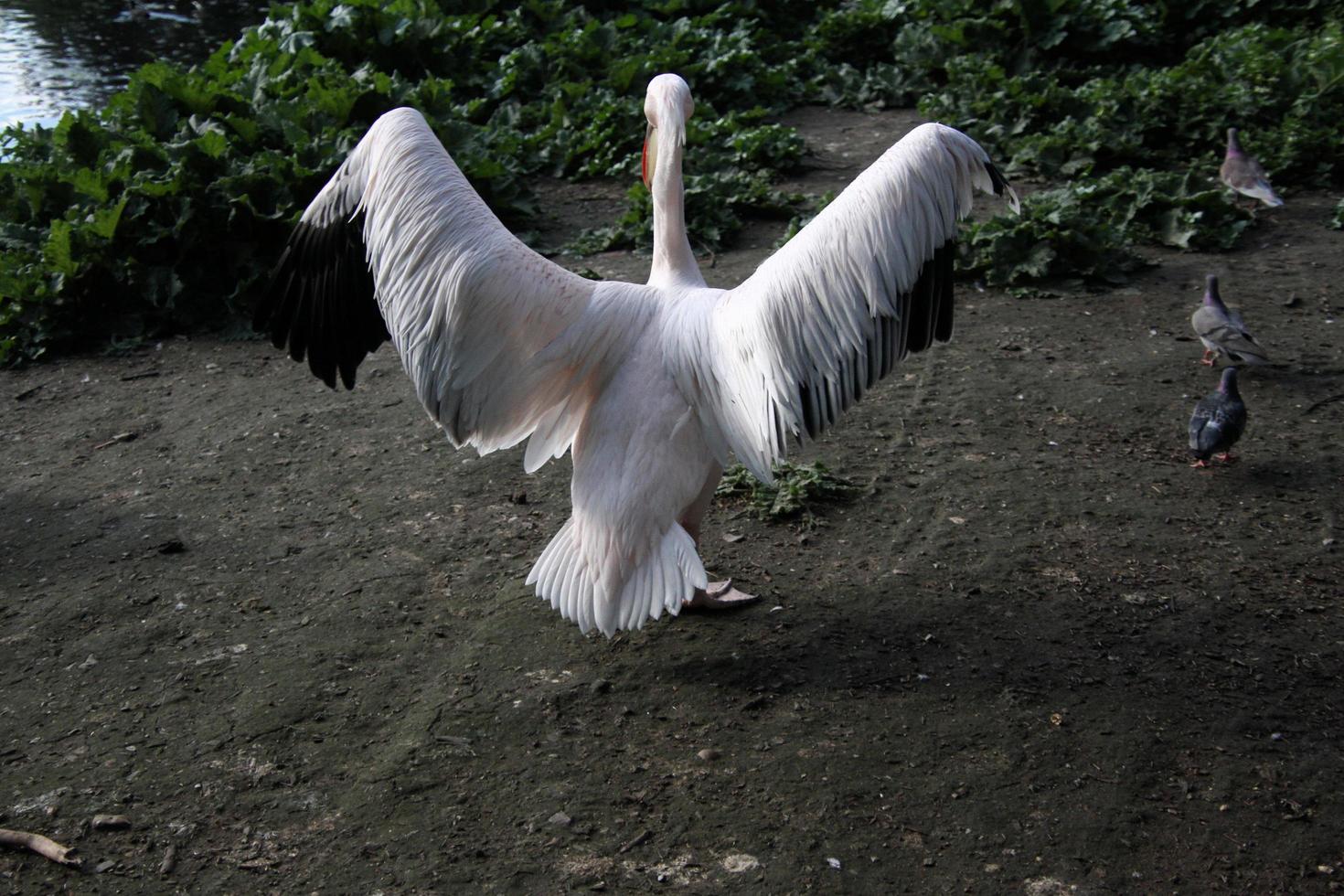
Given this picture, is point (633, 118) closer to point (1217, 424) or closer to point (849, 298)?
point (1217, 424)

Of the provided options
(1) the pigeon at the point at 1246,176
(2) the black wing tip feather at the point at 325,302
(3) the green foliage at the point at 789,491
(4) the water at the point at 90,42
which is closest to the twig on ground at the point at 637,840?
(3) the green foliage at the point at 789,491

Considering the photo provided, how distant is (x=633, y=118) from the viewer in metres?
7.73

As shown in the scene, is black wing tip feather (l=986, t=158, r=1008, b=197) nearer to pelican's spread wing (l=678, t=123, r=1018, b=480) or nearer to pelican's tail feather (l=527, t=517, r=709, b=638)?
pelican's spread wing (l=678, t=123, r=1018, b=480)

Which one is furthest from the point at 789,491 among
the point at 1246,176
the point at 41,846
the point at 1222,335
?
the point at 1246,176

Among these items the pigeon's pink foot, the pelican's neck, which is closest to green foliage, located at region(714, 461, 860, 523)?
the pigeon's pink foot

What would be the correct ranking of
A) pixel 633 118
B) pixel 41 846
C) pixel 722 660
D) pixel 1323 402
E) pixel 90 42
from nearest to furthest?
pixel 41 846
pixel 722 660
pixel 1323 402
pixel 633 118
pixel 90 42

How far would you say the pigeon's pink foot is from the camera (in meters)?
3.76

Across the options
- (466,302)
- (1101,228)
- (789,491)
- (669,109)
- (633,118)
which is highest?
(669,109)

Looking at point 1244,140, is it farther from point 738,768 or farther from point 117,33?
point 117,33

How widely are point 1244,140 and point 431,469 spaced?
5097 millimetres

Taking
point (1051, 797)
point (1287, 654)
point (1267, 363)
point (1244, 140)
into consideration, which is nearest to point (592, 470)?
point (1051, 797)

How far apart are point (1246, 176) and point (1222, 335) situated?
1.94 metres

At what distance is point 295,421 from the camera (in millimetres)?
5117

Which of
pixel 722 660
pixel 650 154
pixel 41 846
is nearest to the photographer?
pixel 41 846
